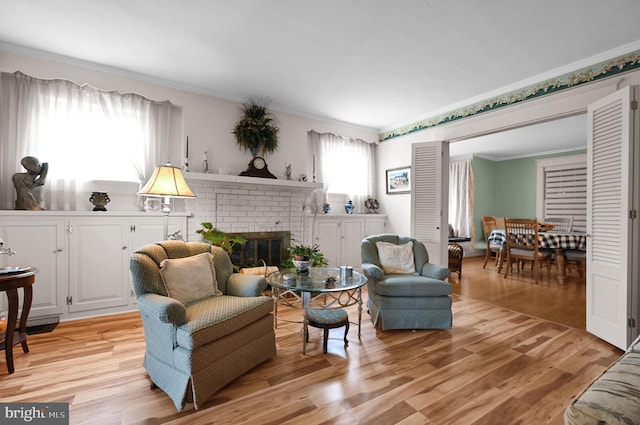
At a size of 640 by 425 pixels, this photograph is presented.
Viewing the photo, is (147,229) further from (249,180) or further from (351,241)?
(351,241)

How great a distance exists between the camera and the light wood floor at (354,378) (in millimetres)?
1671

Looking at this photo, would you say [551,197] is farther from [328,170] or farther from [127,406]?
[127,406]

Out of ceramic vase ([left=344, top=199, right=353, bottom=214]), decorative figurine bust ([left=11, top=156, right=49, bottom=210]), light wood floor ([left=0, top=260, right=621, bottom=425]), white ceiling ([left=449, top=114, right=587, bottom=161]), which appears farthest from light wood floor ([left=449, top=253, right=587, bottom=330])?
decorative figurine bust ([left=11, top=156, right=49, bottom=210])

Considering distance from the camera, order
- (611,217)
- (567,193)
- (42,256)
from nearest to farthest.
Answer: (611,217) → (42,256) → (567,193)

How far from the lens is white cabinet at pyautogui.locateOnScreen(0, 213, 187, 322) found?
111 inches

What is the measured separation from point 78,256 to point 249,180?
192 cm

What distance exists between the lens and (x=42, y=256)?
288cm

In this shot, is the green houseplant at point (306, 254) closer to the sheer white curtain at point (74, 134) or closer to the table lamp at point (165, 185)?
the table lamp at point (165, 185)

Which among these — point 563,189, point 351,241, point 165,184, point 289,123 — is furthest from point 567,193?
point 165,184

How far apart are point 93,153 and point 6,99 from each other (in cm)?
80

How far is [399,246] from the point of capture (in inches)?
129

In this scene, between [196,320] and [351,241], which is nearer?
[196,320]

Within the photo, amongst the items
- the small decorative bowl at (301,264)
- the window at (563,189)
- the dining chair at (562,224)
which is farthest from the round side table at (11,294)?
the window at (563,189)

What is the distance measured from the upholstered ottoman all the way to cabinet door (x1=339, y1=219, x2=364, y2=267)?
12.9ft
